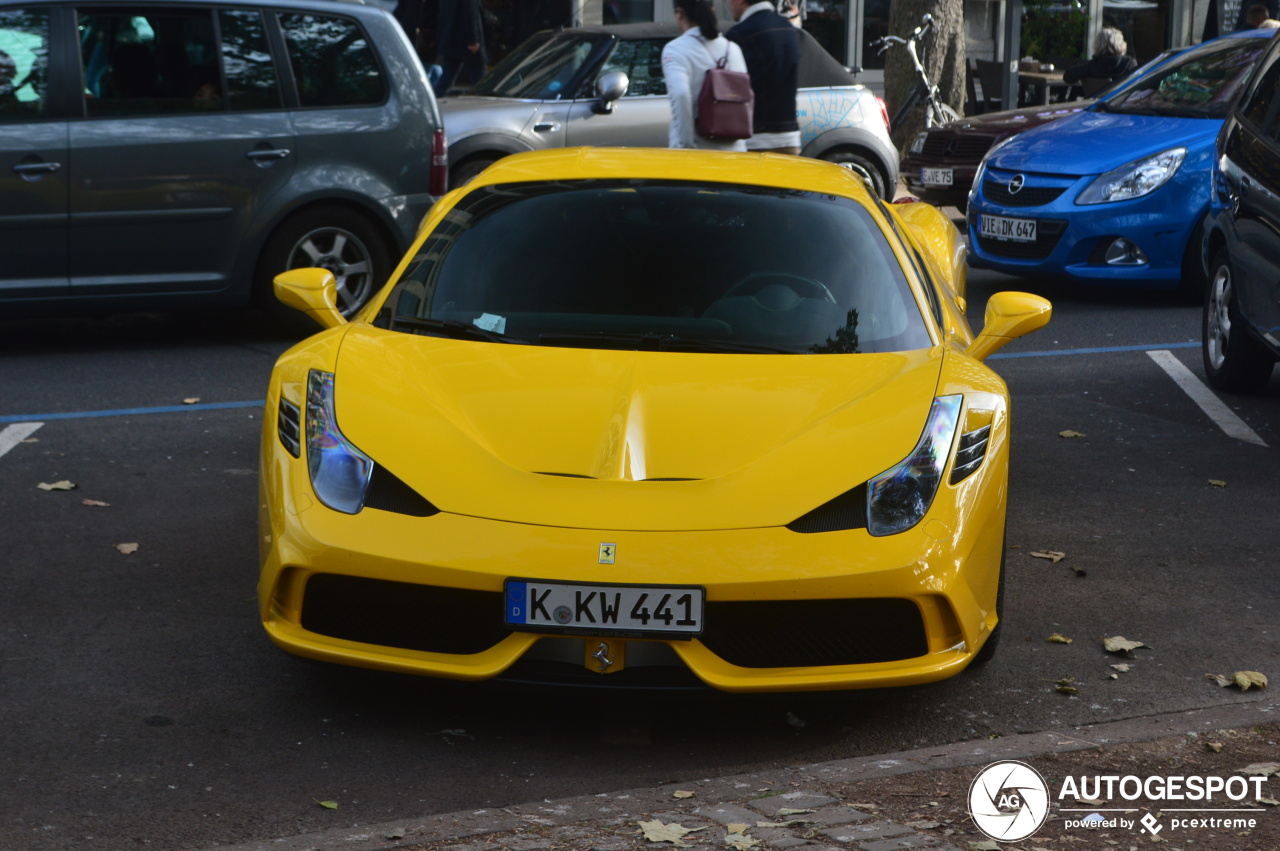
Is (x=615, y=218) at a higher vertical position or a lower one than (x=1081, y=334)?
higher

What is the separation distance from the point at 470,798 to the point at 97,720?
3.46 ft

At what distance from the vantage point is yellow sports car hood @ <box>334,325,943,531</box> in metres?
3.89

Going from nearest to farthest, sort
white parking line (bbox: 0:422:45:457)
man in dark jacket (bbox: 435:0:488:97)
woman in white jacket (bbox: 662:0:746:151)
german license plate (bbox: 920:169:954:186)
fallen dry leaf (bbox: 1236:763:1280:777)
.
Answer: fallen dry leaf (bbox: 1236:763:1280:777) < white parking line (bbox: 0:422:45:457) < woman in white jacket (bbox: 662:0:746:151) < german license plate (bbox: 920:169:954:186) < man in dark jacket (bbox: 435:0:488:97)

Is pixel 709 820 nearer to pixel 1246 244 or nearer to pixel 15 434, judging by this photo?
pixel 15 434

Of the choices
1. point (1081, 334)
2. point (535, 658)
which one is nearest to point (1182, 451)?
point (1081, 334)

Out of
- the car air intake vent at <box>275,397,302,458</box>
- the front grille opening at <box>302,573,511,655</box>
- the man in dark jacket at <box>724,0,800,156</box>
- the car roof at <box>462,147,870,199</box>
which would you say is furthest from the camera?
the man in dark jacket at <box>724,0,800,156</box>

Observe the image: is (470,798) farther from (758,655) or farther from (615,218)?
(615,218)

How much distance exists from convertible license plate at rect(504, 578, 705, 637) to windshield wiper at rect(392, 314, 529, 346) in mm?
1079

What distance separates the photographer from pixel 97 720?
4109 mm

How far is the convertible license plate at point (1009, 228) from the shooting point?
34.5ft

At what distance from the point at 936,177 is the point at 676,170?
339 inches

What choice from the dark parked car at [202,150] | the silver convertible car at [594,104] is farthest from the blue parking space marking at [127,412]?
the silver convertible car at [594,104]

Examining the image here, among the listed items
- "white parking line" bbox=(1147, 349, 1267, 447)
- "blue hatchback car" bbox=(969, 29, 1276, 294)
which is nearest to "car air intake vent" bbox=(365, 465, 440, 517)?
"white parking line" bbox=(1147, 349, 1267, 447)

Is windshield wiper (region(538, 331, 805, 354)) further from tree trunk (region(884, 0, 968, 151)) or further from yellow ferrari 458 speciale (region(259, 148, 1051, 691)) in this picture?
tree trunk (region(884, 0, 968, 151))
